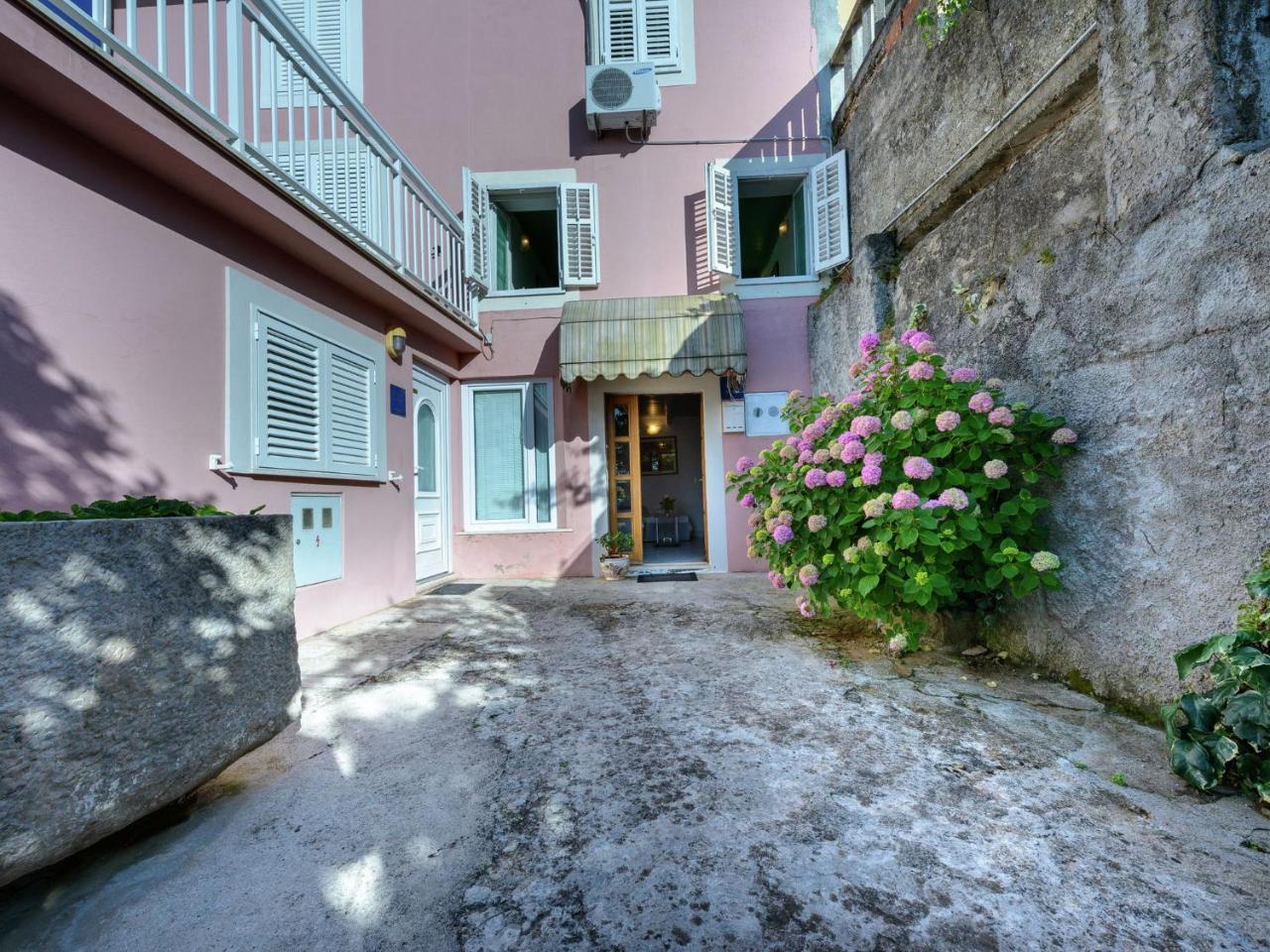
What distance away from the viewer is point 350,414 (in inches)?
172

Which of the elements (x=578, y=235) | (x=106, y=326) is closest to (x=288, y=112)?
(x=578, y=235)

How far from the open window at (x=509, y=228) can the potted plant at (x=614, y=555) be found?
312cm

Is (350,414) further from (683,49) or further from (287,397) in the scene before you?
(683,49)

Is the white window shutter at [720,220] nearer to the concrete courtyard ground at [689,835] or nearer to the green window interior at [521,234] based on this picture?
the green window interior at [521,234]

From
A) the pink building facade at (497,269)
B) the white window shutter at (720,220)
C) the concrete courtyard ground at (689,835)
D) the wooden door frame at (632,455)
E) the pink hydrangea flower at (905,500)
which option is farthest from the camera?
the wooden door frame at (632,455)

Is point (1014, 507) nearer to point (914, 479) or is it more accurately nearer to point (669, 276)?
point (914, 479)

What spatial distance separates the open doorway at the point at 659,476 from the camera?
681cm

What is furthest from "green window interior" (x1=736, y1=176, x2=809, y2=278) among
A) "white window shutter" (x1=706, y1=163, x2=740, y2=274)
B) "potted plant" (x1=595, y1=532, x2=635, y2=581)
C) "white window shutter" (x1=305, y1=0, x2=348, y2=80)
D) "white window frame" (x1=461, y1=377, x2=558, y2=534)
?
"white window shutter" (x1=305, y1=0, x2=348, y2=80)

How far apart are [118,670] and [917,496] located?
10.2 ft

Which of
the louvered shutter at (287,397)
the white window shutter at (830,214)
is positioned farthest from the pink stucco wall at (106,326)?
the white window shutter at (830,214)

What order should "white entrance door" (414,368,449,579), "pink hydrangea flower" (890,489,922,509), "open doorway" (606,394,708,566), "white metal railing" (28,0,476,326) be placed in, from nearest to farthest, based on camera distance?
"pink hydrangea flower" (890,489,922,509)
"white metal railing" (28,0,476,326)
"white entrance door" (414,368,449,579)
"open doorway" (606,394,708,566)

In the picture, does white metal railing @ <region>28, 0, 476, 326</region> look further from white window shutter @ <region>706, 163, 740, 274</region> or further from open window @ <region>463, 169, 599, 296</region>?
white window shutter @ <region>706, 163, 740, 274</region>

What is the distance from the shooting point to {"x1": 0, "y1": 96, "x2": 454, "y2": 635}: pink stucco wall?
227 cm

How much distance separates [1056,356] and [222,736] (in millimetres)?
3893
